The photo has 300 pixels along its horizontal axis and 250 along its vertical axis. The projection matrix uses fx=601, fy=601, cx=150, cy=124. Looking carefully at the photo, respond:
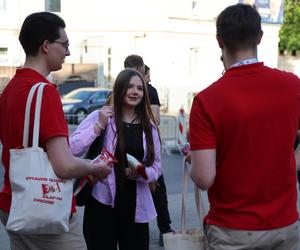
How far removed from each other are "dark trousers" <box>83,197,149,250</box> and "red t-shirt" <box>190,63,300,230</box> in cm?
165

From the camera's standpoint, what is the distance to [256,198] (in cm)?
255

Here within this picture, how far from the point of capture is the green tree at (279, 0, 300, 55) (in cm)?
4200

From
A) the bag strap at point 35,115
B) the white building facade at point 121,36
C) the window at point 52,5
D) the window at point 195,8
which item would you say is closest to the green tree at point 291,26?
the window at point 195,8

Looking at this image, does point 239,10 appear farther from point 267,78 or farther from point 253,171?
point 253,171

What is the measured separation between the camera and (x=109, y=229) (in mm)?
4160

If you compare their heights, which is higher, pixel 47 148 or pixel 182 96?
pixel 47 148

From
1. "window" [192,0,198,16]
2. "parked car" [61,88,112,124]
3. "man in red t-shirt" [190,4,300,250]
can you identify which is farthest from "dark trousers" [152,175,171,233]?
"window" [192,0,198,16]

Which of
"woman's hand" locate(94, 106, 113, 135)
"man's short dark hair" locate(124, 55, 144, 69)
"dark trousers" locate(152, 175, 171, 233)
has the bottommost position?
"dark trousers" locate(152, 175, 171, 233)

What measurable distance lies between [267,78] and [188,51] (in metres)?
32.2

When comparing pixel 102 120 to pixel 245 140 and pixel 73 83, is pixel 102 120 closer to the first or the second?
pixel 245 140

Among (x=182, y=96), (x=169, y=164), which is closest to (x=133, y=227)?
(x=169, y=164)

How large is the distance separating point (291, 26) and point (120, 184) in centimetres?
4034

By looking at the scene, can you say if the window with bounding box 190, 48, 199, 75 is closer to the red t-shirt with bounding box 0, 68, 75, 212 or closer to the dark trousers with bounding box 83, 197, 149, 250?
the dark trousers with bounding box 83, 197, 149, 250

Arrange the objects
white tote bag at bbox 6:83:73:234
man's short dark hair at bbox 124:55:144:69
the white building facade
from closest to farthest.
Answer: white tote bag at bbox 6:83:73:234
man's short dark hair at bbox 124:55:144:69
the white building facade
